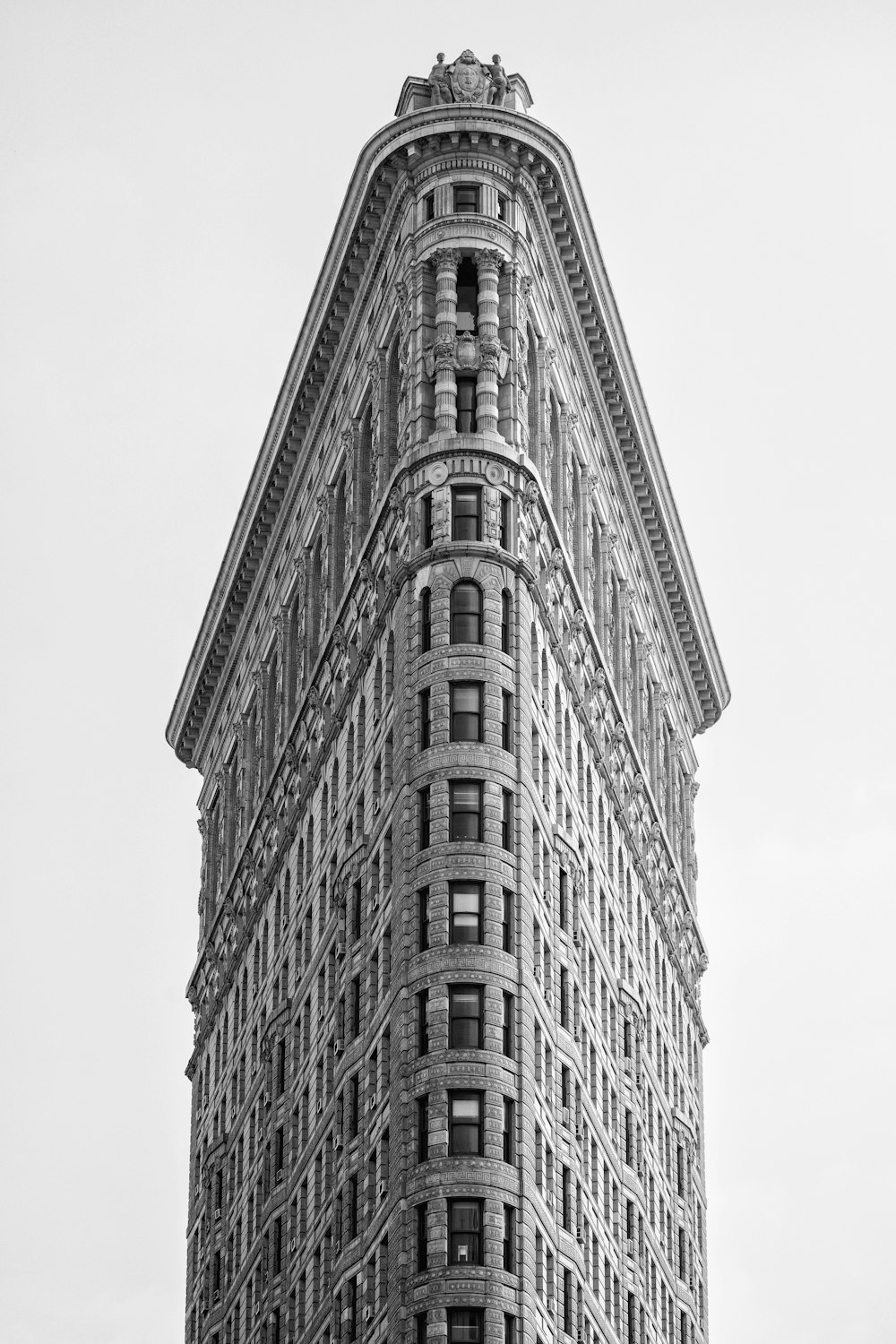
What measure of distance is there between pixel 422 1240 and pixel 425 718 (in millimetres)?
21818

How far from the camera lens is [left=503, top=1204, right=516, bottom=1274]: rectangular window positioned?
123 m

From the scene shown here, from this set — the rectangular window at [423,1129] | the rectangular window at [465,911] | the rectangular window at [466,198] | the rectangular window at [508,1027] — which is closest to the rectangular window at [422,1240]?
the rectangular window at [423,1129]

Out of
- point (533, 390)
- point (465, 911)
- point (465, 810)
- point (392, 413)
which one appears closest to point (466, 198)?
point (533, 390)

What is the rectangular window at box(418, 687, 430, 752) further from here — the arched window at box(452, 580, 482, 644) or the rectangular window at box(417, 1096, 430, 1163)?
the rectangular window at box(417, 1096, 430, 1163)

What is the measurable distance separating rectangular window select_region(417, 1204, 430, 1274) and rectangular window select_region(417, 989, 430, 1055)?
6224 millimetres

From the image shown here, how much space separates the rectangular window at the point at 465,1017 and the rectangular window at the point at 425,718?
11.0 metres

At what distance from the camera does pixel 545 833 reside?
138 metres

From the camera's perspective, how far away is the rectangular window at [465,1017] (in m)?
127

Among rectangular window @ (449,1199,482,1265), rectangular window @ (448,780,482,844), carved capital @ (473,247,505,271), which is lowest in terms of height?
rectangular window @ (449,1199,482,1265)

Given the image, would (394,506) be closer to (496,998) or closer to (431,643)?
(431,643)

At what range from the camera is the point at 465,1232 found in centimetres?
12331

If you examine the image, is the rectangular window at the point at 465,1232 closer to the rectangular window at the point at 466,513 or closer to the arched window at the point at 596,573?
the rectangular window at the point at 466,513

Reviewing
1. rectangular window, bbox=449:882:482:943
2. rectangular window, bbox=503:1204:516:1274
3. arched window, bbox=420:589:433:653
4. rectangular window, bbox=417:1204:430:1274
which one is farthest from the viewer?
arched window, bbox=420:589:433:653

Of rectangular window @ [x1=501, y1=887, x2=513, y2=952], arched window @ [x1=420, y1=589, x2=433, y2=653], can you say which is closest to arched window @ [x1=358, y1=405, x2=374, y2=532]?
arched window @ [x1=420, y1=589, x2=433, y2=653]
